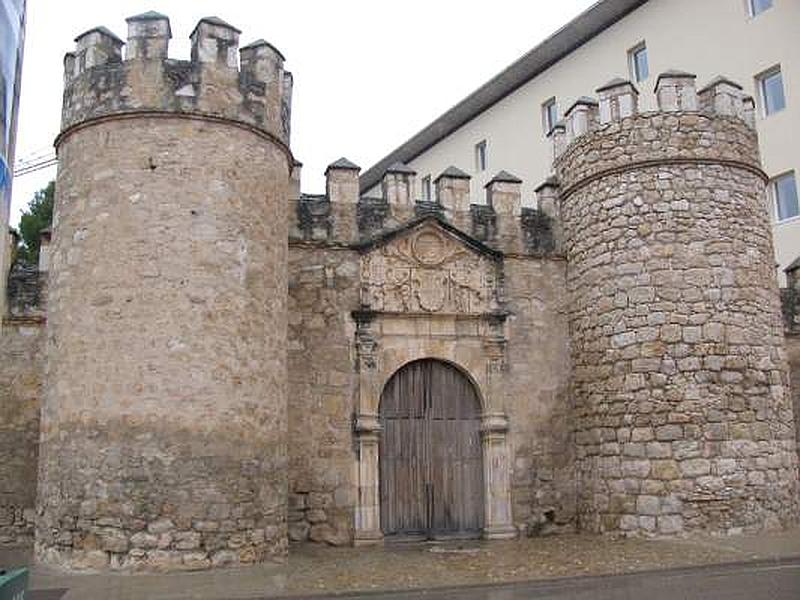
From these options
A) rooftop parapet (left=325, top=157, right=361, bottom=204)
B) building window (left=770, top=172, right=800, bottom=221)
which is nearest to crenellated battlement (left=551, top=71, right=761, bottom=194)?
rooftop parapet (left=325, top=157, right=361, bottom=204)

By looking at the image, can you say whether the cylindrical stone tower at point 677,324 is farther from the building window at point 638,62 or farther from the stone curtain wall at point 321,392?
the building window at point 638,62

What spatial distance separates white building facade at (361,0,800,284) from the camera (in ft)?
55.8

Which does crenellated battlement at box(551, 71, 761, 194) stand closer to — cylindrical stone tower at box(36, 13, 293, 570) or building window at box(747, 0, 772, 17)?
cylindrical stone tower at box(36, 13, 293, 570)

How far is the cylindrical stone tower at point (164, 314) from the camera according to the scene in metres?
8.43

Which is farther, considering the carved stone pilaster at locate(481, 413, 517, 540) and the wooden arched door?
the carved stone pilaster at locate(481, 413, 517, 540)

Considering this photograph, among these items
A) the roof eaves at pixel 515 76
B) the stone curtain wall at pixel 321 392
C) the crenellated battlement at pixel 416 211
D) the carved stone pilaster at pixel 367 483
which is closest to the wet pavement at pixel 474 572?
the carved stone pilaster at pixel 367 483

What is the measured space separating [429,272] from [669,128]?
376cm

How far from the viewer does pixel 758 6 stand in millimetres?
17359

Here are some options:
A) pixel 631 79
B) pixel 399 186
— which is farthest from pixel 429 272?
pixel 631 79

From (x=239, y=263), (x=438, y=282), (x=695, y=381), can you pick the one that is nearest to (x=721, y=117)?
(x=695, y=381)

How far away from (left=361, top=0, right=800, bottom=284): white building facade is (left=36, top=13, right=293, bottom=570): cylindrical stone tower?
10070 mm

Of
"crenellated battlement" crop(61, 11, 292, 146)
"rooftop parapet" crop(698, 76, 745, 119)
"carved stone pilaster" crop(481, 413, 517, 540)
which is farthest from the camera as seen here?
"rooftop parapet" crop(698, 76, 745, 119)

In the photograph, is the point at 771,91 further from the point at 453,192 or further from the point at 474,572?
the point at 474,572

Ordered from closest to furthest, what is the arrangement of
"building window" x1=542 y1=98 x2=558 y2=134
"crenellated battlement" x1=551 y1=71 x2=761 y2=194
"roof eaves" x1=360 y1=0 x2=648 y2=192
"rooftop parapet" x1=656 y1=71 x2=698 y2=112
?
"crenellated battlement" x1=551 y1=71 x2=761 y2=194 → "rooftop parapet" x1=656 y1=71 x2=698 y2=112 → "roof eaves" x1=360 y1=0 x2=648 y2=192 → "building window" x1=542 y1=98 x2=558 y2=134
